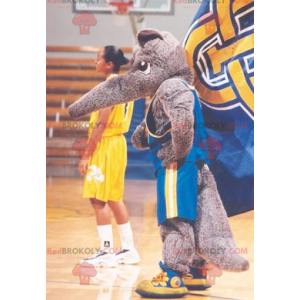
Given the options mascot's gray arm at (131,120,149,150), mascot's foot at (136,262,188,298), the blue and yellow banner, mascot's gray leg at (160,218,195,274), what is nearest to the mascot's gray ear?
the blue and yellow banner

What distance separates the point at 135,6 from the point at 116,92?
0.33m

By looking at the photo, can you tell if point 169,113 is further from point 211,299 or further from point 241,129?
point 211,299

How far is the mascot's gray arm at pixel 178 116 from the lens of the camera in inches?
111

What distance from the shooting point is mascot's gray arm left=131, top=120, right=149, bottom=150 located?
300 centimetres

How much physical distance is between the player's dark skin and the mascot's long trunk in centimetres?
9

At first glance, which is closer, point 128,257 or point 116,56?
point 116,56

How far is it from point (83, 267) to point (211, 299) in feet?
1.56

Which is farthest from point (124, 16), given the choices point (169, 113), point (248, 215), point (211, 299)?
point (211, 299)

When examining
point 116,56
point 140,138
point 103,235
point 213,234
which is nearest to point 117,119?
point 140,138

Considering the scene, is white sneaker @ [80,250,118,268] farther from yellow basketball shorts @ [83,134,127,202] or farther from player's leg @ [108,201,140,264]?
yellow basketball shorts @ [83,134,127,202]

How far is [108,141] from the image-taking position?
3.12 metres

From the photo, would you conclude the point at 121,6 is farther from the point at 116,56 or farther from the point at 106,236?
the point at 106,236

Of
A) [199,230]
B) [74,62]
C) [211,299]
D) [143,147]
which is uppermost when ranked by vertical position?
[74,62]

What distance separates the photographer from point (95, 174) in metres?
3.10
